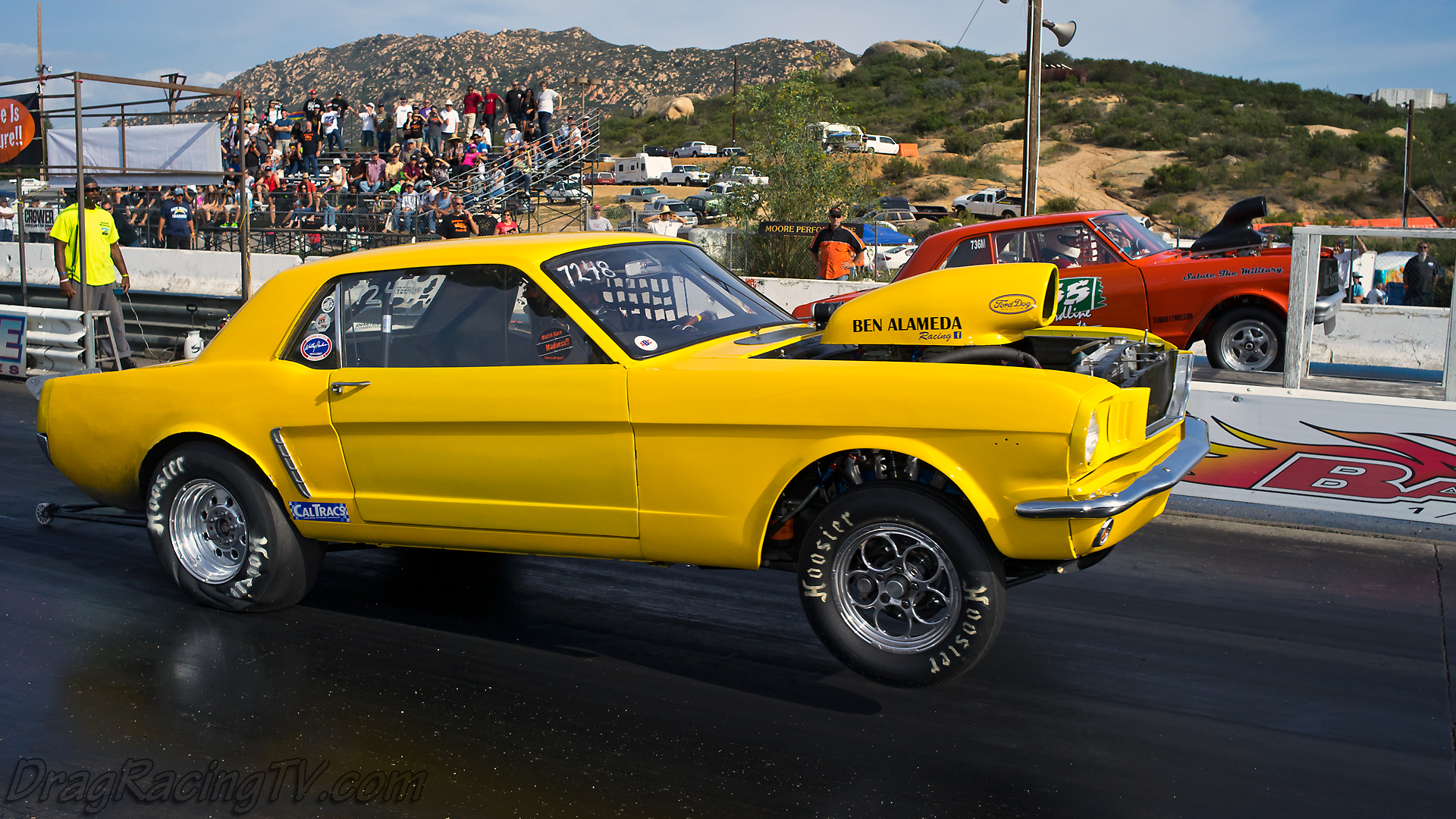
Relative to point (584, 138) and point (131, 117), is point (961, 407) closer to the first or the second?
point (131, 117)

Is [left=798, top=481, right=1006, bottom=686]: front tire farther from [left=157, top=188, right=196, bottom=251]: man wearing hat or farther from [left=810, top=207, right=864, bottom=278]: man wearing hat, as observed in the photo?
[left=157, top=188, right=196, bottom=251]: man wearing hat

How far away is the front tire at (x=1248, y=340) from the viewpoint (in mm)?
9742

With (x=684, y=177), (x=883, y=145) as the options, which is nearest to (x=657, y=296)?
(x=684, y=177)

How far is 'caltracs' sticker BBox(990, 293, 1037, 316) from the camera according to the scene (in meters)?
3.92

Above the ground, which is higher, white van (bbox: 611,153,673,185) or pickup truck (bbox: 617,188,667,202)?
white van (bbox: 611,153,673,185)

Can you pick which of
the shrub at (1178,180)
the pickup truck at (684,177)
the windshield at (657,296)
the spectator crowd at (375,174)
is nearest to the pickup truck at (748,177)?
the spectator crowd at (375,174)

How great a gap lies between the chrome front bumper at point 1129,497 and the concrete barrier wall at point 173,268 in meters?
14.1

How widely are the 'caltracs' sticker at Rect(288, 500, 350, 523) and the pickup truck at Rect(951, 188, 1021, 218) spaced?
39494 millimetres

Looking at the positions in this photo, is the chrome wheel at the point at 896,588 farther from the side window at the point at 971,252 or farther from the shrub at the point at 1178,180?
the shrub at the point at 1178,180

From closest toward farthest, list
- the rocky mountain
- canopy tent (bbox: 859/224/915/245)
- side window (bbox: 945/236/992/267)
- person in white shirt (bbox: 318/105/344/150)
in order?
side window (bbox: 945/236/992/267), person in white shirt (bbox: 318/105/344/150), canopy tent (bbox: 859/224/915/245), the rocky mountain

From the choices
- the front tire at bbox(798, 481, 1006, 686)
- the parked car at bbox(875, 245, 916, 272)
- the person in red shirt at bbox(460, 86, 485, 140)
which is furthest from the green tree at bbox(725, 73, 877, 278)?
the front tire at bbox(798, 481, 1006, 686)

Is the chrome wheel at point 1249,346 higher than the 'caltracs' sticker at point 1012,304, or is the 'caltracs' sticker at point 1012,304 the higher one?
the 'caltracs' sticker at point 1012,304

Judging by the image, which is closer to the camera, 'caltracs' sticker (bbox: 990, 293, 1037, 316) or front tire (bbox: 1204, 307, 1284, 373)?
'caltracs' sticker (bbox: 990, 293, 1037, 316)

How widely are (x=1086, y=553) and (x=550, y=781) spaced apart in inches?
71.5
